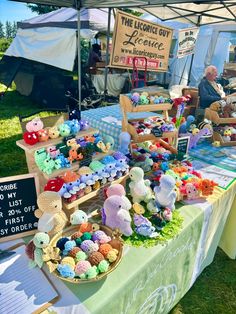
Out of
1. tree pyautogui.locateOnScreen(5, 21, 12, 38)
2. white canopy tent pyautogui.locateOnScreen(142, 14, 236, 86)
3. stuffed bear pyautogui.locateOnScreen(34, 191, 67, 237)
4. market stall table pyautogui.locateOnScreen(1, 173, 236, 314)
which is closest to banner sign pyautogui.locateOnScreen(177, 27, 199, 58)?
white canopy tent pyautogui.locateOnScreen(142, 14, 236, 86)

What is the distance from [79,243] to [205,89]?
2495mm

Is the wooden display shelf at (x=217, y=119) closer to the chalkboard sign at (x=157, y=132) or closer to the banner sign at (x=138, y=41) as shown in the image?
the banner sign at (x=138, y=41)

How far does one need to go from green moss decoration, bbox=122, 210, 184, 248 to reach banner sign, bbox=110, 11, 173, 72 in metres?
1.65

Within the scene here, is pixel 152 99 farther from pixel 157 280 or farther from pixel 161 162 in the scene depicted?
pixel 157 280

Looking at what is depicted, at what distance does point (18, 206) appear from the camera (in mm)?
1152

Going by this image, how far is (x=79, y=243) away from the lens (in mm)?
1009

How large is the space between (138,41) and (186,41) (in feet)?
9.02

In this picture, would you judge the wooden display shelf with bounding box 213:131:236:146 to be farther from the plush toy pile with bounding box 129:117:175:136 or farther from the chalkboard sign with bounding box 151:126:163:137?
the chalkboard sign with bounding box 151:126:163:137

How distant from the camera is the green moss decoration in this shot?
1.12 m

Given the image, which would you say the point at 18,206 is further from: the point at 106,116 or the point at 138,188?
A: the point at 106,116

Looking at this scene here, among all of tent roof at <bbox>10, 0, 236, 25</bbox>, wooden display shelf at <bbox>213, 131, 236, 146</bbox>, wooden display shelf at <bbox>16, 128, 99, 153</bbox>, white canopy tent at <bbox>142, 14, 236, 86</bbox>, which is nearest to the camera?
wooden display shelf at <bbox>16, 128, 99, 153</bbox>

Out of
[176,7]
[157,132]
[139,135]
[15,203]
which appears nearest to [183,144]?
[157,132]

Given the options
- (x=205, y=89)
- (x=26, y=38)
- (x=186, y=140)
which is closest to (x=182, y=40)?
(x=205, y=89)

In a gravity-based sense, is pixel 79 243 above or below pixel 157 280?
above
